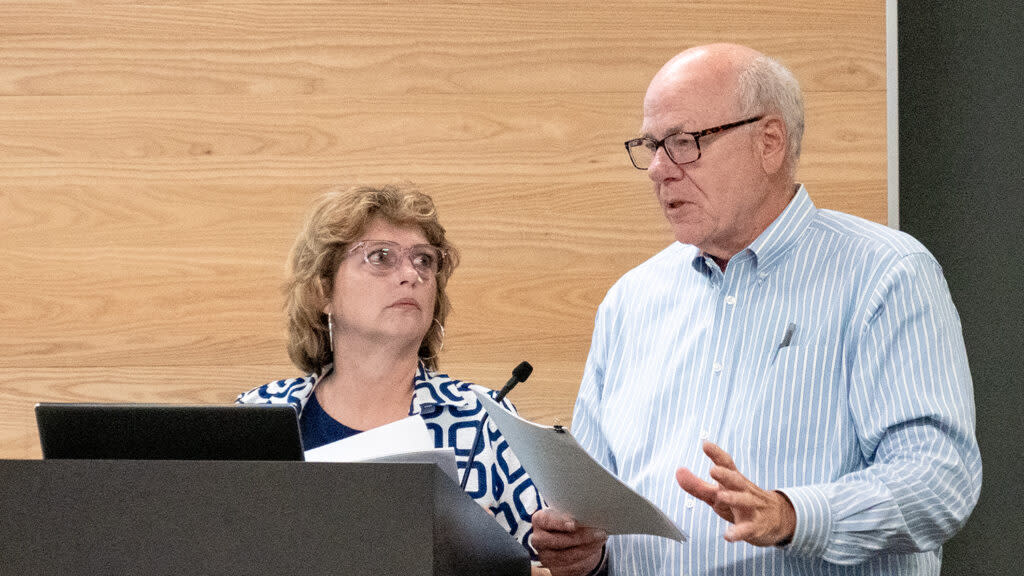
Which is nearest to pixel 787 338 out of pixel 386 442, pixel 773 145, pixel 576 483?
pixel 773 145

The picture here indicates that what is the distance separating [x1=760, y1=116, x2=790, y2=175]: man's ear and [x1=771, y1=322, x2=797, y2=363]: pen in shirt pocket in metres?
0.27

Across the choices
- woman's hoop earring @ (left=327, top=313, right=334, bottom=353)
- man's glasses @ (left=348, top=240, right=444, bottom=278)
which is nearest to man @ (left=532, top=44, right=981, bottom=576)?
man's glasses @ (left=348, top=240, right=444, bottom=278)

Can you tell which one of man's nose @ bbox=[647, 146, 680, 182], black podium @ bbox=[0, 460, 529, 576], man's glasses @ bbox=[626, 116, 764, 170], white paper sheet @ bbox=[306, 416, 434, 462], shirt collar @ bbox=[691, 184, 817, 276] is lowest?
white paper sheet @ bbox=[306, 416, 434, 462]

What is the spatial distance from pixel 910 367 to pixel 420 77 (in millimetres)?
1444

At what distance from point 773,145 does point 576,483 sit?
27.6 inches

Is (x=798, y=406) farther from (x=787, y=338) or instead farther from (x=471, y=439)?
(x=471, y=439)

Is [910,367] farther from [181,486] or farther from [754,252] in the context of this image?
[181,486]

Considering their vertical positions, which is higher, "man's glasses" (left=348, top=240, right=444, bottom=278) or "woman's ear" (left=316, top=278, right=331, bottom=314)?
"man's glasses" (left=348, top=240, right=444, bottom=278)

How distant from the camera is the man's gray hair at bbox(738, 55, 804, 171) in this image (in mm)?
1683

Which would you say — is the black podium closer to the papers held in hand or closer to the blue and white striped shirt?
the papers held in hand

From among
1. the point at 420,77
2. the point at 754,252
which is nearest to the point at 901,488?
the point at 754,252

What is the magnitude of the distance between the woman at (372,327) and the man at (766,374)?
273 millimetres

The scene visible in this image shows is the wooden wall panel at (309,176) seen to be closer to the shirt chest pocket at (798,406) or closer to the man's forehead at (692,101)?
the man's forehead at (692,101)

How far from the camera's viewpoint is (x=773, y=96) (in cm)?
170
